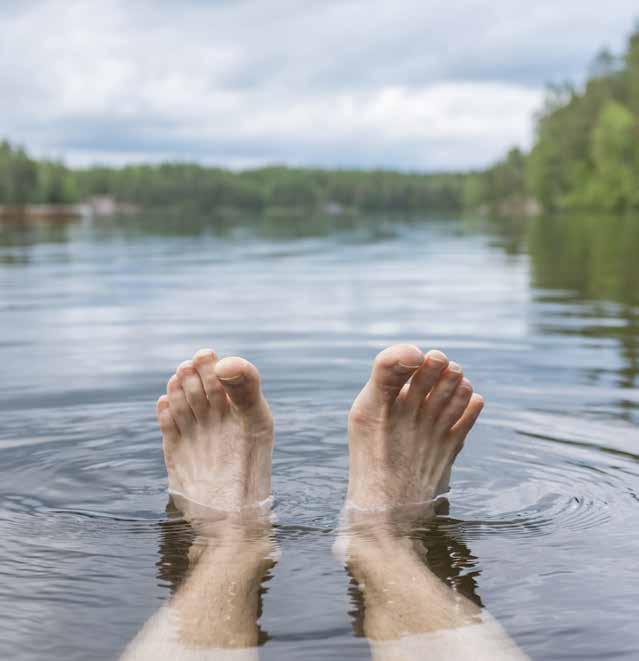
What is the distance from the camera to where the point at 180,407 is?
276cm

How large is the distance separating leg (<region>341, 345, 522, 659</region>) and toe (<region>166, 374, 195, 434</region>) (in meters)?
0.51

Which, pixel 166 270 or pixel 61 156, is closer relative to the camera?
pixel 166 270

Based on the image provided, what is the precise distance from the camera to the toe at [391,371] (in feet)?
7.70

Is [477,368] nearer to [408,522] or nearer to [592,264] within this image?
[408,522]

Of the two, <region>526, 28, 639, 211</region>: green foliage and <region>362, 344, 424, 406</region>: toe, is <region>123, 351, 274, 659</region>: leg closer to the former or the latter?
<region>362, 344, 424, 406</region>: toe

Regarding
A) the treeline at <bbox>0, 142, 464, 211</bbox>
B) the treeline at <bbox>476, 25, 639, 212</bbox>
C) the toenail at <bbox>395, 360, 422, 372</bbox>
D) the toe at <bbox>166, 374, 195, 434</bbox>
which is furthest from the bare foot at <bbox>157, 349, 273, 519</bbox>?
the treeline at <bbox>0, 142, 464, 211</bbox>

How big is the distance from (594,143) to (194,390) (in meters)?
49.0

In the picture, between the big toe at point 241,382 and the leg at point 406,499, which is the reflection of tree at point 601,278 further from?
the big toe at point 241,382

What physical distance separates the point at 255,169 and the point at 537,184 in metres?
74.1

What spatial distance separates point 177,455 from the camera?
2.72 m

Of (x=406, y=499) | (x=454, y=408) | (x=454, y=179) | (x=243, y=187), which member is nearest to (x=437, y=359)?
(x=454, y=408)

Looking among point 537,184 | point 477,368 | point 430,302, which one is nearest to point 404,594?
point 477,368

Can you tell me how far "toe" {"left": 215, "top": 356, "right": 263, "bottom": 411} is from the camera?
2387 millimetres

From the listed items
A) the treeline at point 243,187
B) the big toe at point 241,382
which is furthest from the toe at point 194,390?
the treeline at point 243,187
